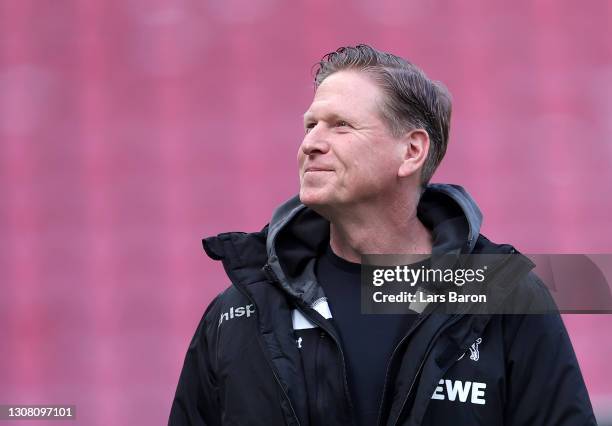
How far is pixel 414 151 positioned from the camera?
1.85 meters

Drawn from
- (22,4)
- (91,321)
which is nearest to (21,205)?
(91,321)

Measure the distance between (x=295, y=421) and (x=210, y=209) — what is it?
1.31m

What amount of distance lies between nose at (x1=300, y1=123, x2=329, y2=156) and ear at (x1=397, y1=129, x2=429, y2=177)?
0.15 metres

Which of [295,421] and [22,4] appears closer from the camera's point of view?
[295,421]

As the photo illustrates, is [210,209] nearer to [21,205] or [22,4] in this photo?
[21,205]

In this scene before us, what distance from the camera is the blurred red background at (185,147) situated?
2.74 meters

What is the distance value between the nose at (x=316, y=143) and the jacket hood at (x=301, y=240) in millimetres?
160

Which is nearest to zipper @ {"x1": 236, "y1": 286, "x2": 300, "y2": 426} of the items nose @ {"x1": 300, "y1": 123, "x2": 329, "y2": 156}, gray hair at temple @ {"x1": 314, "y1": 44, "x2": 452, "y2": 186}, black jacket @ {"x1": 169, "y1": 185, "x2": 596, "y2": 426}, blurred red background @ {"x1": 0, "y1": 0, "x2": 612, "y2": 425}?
black jacket @ {"x1": 169, "y1": 185, "x2": 596, "y2": 426}

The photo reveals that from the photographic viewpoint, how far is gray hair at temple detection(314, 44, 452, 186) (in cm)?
183

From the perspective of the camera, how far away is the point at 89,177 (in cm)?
288

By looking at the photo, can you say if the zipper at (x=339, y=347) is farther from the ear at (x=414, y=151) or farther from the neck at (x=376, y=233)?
the ear at (x=414, y=151)

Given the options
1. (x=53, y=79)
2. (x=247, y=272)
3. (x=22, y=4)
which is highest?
(x=22, y=4)

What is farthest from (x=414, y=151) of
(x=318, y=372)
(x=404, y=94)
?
(x=318, y=372)

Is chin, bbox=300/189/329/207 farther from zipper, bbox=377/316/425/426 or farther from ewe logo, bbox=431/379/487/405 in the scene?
ewe logo, bbox=431/379/487/405
